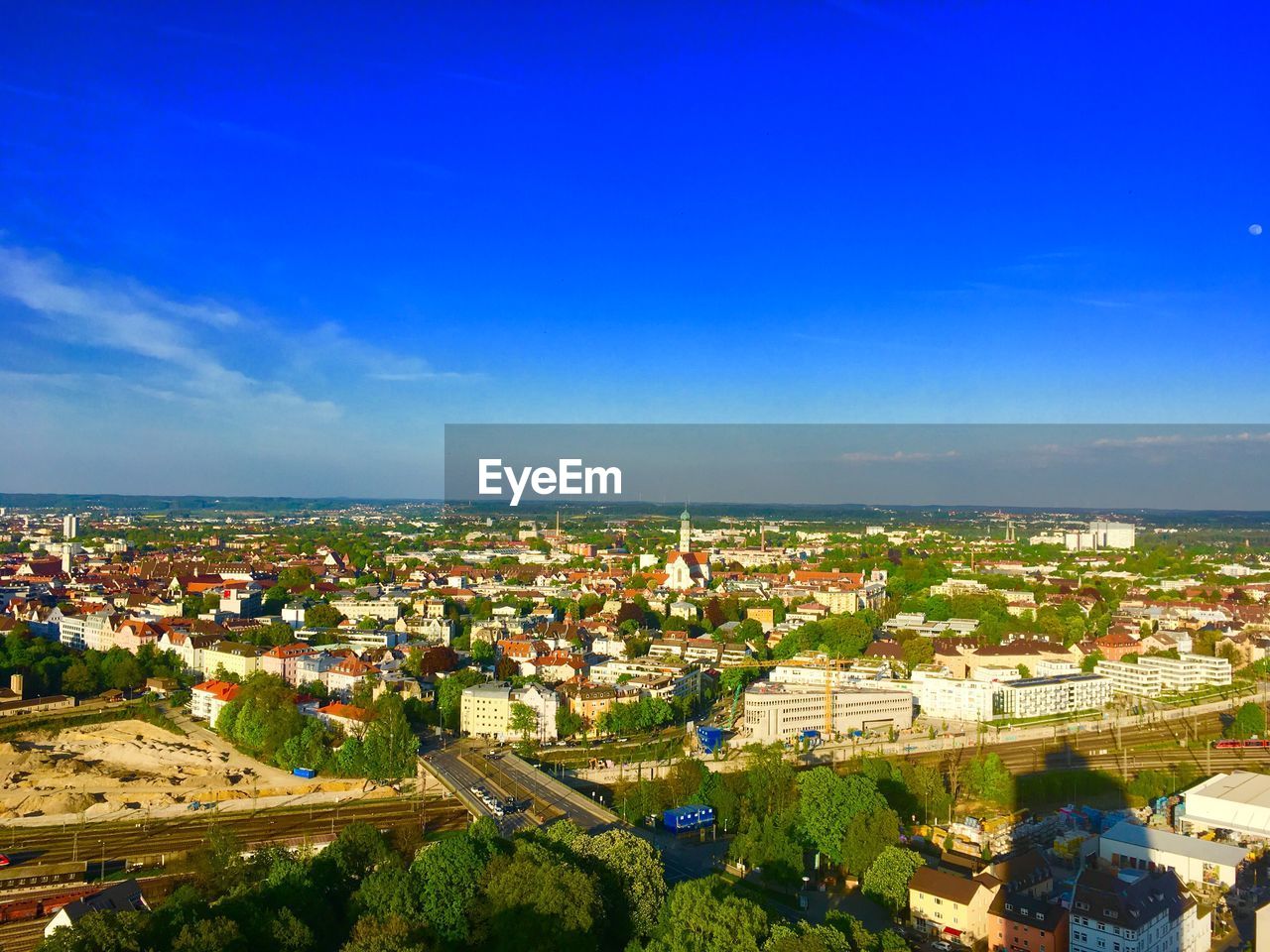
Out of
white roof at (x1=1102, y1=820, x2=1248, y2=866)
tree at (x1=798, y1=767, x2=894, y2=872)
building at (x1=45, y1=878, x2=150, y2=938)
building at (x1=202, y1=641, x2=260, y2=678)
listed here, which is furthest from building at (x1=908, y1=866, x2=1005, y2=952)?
building at (x1=202, y1=641, x2=260, y2=678)

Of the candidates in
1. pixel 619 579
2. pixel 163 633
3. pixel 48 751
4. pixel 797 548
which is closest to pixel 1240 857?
pixel 48 751

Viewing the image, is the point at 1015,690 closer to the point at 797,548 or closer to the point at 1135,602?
the point at 1135,602

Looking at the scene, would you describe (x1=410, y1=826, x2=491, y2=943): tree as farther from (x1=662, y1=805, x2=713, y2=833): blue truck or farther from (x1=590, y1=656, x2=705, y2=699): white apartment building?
(x1=590, y1=656, x2=705, y2=699): white apartment building

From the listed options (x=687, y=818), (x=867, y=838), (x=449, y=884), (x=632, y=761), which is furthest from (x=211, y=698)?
(x=867, y=838)

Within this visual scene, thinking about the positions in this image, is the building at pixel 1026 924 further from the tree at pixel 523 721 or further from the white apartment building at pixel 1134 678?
the white apartment building at pixel 1134 678

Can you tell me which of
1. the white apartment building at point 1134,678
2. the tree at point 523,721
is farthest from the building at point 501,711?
the white apartment building at point 1134,678

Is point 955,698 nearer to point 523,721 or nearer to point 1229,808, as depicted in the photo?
point 1229,808
